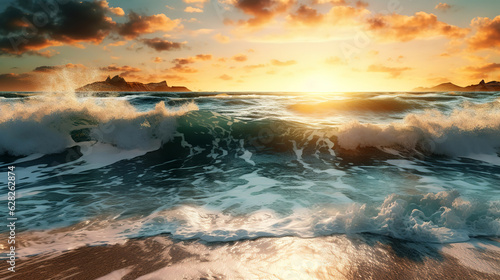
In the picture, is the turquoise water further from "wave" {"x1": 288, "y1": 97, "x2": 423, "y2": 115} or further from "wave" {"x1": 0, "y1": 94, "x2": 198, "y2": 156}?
"wave" {"x1": 288, "y1": 97, "x2": 423, "y2": 115}

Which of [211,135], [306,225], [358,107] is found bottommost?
[306,225]

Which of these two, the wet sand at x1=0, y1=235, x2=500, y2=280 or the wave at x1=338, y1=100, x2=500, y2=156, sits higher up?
the wave at x1=338, y1=100, x2=500, y2=156

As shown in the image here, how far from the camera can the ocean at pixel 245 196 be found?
2.97m

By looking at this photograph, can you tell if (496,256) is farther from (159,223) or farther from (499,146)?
(499,146)

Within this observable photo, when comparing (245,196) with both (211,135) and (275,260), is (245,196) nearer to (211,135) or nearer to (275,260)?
(275,260)

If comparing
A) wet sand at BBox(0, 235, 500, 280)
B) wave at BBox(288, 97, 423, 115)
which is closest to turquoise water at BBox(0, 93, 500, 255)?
wet sand at BBox(0, 235, 500, 280)

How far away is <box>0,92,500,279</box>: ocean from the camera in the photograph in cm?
297

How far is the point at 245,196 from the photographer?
546 cm

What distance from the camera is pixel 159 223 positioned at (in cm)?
408

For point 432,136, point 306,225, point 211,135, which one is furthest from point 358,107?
point 306,225

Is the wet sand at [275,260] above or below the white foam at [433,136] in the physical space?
below

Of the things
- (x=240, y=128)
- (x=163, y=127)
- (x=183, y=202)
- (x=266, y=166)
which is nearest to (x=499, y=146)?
(x=266, y=166)

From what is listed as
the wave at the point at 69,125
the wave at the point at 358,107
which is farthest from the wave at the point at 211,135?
the wave at the point at 358,107

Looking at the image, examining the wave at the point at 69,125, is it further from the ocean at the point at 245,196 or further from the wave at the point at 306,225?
the wave at the point at 306,225
